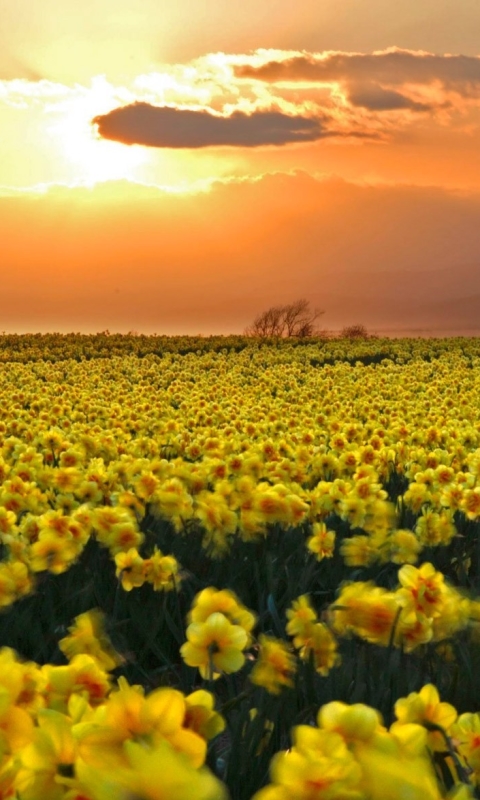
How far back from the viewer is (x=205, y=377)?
1566cm

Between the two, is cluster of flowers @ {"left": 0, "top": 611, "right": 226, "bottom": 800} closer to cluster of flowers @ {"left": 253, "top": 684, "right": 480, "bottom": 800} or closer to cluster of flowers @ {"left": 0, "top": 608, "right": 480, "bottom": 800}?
cluster of flowers @ {"left": 0, "top": 608, "right": 480, "bottom": 800}

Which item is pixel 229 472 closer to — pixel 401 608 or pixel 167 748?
pixel 401 608

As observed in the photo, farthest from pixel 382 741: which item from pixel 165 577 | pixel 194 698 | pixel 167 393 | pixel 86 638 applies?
pixel 167 393

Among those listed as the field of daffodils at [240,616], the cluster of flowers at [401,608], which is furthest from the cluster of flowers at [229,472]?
the cluster of flowers at [401,608]

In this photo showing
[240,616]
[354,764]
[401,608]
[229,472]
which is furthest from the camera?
[229,472]

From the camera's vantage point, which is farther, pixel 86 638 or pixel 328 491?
pixel 328 491

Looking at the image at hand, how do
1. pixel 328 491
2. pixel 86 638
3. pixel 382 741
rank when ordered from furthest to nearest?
pixel 328 491
pixel 86 638
pixel 382 741

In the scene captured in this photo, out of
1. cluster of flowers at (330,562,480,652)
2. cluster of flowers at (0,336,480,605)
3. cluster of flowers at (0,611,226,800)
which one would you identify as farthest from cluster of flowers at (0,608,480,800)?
cluster of flowers at (0,336,480,605)

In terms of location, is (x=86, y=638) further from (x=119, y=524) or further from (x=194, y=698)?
(x=119, y=524)

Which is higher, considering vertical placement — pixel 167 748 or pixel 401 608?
pixel 167 748

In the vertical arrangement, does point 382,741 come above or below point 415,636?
above

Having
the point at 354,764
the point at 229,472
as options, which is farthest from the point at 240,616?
the point at 229,472

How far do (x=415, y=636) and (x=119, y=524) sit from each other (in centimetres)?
143

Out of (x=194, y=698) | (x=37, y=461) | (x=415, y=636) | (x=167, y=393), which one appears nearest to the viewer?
(x=194, y=698)
